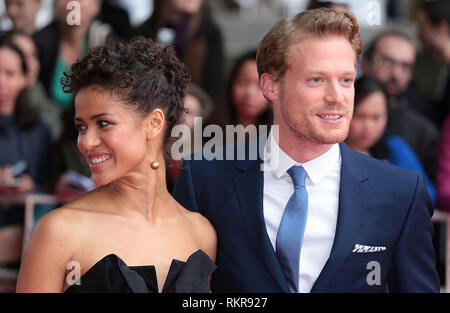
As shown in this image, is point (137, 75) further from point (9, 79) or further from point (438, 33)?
point (438, 33)

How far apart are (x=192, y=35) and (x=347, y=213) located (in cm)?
316

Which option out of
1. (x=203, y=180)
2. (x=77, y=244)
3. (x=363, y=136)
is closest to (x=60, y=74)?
(x=363, y=136)

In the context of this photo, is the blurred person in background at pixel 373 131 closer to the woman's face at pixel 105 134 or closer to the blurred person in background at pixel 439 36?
the blurred person in background at pixel 439 36

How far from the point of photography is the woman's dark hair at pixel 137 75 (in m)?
2.19

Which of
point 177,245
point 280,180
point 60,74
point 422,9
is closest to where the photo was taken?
point 177,245

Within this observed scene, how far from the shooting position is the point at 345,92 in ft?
7.46

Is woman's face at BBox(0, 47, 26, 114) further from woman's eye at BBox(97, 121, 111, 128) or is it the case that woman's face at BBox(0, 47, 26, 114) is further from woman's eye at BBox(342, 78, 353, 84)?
woman's eye at BBox(342, 78, 353, 84)

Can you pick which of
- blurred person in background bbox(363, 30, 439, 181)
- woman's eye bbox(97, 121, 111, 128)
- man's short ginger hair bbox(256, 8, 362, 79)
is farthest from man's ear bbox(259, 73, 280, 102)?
blurred person in background bbox(363, 30, 439, 181)

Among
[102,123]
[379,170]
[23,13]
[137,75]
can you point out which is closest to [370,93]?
[379,170]

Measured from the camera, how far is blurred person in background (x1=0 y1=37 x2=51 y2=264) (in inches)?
169

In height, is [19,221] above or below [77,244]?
below

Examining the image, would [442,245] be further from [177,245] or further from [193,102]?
[177,245]
